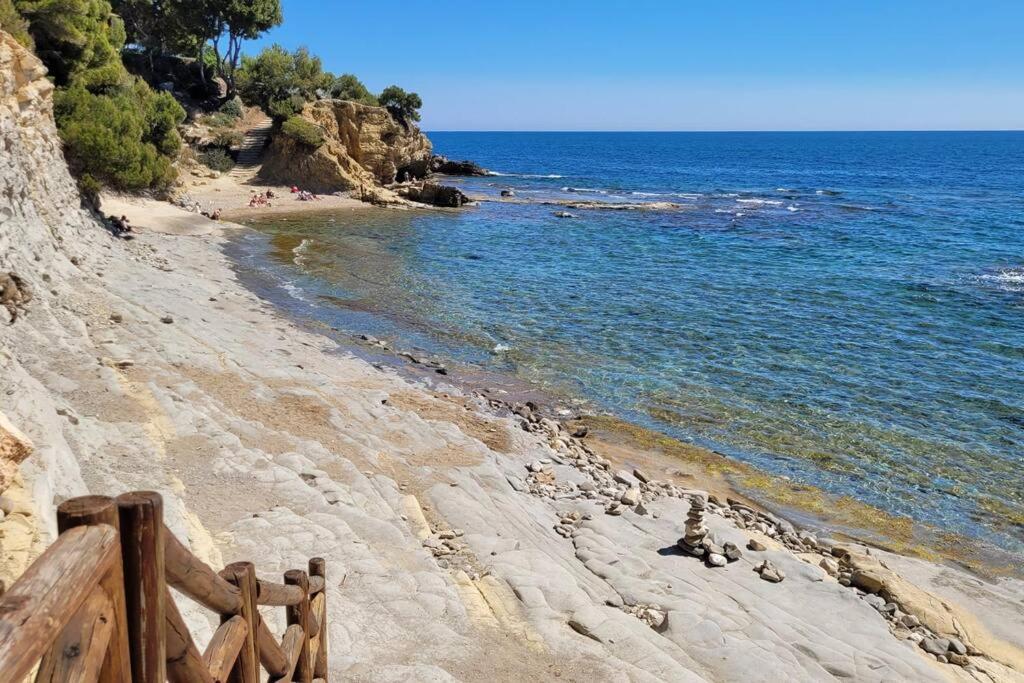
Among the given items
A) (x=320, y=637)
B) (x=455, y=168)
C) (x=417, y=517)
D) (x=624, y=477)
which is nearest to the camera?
(x=320, y=637)

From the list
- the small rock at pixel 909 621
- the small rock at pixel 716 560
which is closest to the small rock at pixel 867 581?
the small rock at pixel 909 621

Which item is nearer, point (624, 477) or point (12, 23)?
point (624, 477)

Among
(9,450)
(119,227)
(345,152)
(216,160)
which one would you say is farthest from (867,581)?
(216,160)

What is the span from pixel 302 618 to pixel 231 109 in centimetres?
5954

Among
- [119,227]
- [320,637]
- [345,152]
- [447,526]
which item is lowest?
[447,526]

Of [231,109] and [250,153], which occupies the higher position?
[231,109]

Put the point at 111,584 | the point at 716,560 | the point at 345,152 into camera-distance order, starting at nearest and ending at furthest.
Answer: the point at 111,584 < the point at 716,560 < the point at 345,152

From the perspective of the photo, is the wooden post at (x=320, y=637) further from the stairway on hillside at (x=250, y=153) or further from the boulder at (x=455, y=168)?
the boulder at (x=455, y=168)

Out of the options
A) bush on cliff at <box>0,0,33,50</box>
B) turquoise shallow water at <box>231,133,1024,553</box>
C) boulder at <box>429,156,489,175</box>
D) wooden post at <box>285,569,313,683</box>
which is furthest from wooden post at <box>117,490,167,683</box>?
boulder at <box>429,156,489,175</box>

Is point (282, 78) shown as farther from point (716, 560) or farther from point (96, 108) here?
point (716, 560)

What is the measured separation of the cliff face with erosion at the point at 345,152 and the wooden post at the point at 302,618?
156ft

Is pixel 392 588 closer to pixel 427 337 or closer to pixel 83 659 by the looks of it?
pixel 83 659

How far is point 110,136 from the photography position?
26.5 meters

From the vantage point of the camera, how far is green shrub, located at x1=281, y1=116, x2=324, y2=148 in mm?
48375
